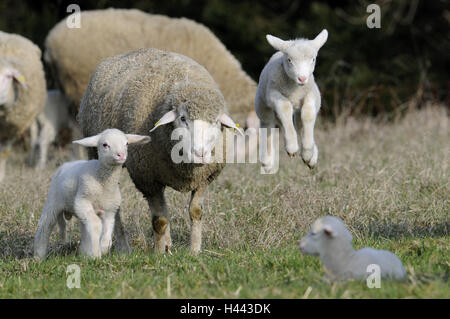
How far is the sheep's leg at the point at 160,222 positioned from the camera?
587 cm

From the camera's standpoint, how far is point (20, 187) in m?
7.86

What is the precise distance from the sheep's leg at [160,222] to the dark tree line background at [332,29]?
9958 millimetres

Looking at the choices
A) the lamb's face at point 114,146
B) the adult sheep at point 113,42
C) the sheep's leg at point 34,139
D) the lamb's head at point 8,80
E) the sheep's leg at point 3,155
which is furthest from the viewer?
the sheep's leg at point 34,139

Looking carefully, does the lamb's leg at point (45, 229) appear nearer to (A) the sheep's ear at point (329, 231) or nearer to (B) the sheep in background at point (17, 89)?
(A) the sheep's ear at point (329, 231)

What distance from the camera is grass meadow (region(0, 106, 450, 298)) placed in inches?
162

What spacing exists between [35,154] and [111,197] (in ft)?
21.2

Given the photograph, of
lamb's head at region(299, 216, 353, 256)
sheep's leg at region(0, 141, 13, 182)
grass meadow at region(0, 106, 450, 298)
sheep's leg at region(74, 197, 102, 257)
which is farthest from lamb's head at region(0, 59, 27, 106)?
lamb's head at region(299, 216, 353, 256)

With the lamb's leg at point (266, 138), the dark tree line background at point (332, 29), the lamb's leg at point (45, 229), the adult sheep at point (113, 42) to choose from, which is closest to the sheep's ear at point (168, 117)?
the lamb's leg at point (266, 138)

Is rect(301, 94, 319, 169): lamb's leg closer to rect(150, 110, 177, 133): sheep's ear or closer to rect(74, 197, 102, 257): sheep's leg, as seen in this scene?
rect(150, 110, 177, 133): sheep's ear
